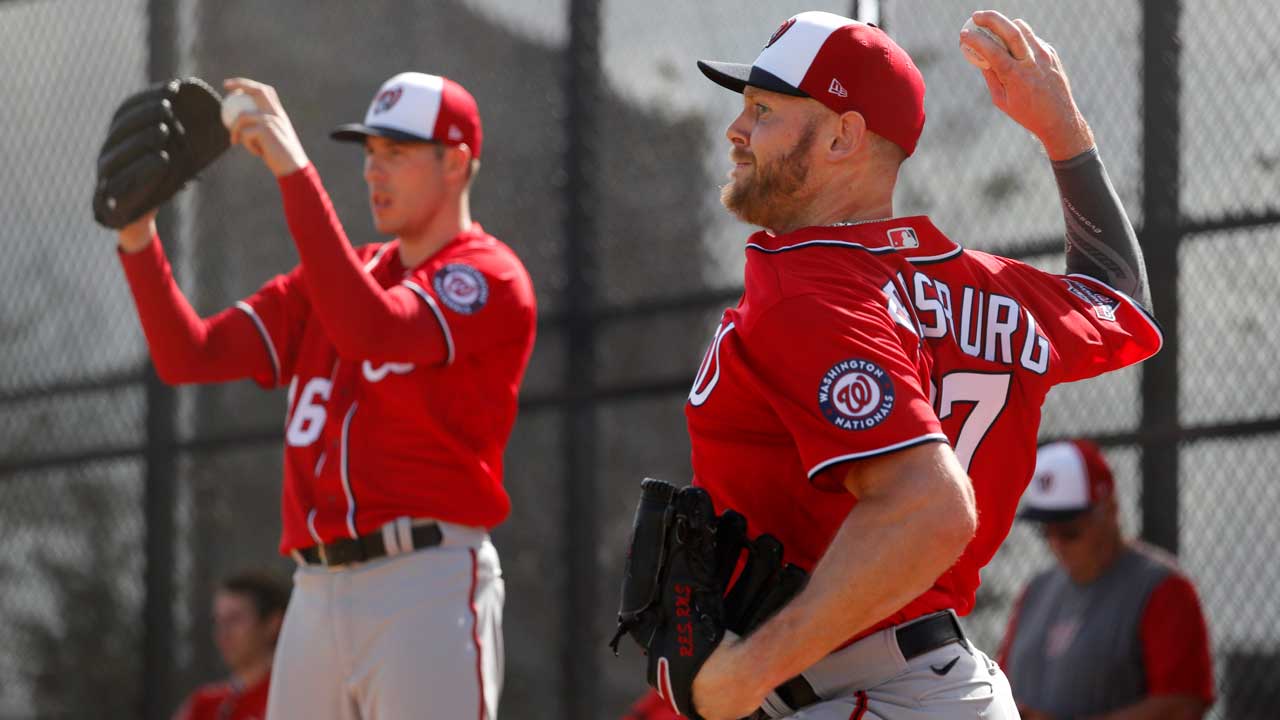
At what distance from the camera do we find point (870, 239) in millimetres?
2490

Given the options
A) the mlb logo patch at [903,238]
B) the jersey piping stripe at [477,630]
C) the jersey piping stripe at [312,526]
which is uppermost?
the mlb logo patch at [903,238]

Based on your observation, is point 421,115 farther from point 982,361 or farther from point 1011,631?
point 1011,631

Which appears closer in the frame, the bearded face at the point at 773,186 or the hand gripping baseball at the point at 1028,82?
the bearded face at the point at 773,186

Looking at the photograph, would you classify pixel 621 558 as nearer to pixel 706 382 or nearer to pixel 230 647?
pixel 230 647

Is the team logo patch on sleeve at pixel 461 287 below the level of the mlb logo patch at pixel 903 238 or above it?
below

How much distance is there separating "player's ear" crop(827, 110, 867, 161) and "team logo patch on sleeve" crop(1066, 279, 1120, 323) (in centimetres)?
50

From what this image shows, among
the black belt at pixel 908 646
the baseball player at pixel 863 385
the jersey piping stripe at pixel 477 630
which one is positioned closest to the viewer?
the baseball player at pixel 863 385

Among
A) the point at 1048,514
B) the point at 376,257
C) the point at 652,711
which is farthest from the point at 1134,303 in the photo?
the point at 652,711

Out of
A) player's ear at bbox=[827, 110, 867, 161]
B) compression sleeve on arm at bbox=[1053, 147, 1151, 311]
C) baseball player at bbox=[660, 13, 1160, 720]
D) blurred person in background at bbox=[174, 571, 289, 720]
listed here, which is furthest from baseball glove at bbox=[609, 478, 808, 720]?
blurred person in background at bbox=[174, 571, 289, 720]

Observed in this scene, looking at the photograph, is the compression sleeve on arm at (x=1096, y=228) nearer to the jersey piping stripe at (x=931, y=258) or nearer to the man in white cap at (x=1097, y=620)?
the jersey piping stripe at (x=931, y=258)

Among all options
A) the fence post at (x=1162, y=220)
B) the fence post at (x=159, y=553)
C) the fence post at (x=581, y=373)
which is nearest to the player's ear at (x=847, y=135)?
the fence post at (x=1162, y=220)

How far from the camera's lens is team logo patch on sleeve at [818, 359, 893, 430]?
2.20 meters

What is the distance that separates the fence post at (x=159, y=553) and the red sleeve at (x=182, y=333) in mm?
2721

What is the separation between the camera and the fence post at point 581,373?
559cm
